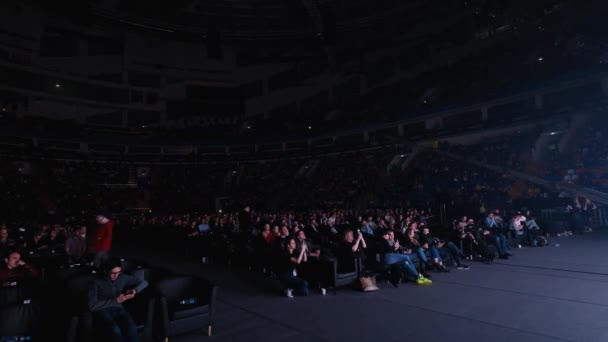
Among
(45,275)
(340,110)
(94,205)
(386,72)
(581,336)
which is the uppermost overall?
→ (386,72)

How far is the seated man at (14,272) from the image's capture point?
5.39 metres

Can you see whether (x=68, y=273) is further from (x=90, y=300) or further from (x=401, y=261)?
(x=401, y=261)

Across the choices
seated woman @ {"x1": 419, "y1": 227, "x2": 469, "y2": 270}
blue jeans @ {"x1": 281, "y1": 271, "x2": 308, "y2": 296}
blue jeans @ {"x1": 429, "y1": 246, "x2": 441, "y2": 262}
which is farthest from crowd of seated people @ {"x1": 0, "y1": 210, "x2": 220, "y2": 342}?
seated woman @ {"x1": 419, "y1": 227, "x2": 469, "y2": 270}

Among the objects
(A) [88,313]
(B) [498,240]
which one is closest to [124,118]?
(A) [88,313]

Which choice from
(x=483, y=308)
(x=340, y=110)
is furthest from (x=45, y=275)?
(x=340, y=110)

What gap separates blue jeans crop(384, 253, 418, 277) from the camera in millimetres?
7043

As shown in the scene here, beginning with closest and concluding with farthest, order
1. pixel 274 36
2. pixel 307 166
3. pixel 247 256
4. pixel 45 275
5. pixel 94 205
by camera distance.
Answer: pixel 45 275 → pixel 247 256 → pixel 94 205 → pixel 274 36 → pixel 307 166

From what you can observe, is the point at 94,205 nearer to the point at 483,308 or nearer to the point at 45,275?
the point at 45,275

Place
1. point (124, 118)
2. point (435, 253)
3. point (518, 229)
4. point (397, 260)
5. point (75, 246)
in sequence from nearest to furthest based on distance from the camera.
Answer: point (397, 260)
point (75, 246)
point (435, 253)
point (518, 229)
point (124, 118)

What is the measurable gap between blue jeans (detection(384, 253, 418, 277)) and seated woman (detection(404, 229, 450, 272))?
0.57 m

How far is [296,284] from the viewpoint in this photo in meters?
6.45

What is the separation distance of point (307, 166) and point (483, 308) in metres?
23.7

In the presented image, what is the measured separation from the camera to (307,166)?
28.6m

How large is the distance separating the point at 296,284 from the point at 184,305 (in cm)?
241
